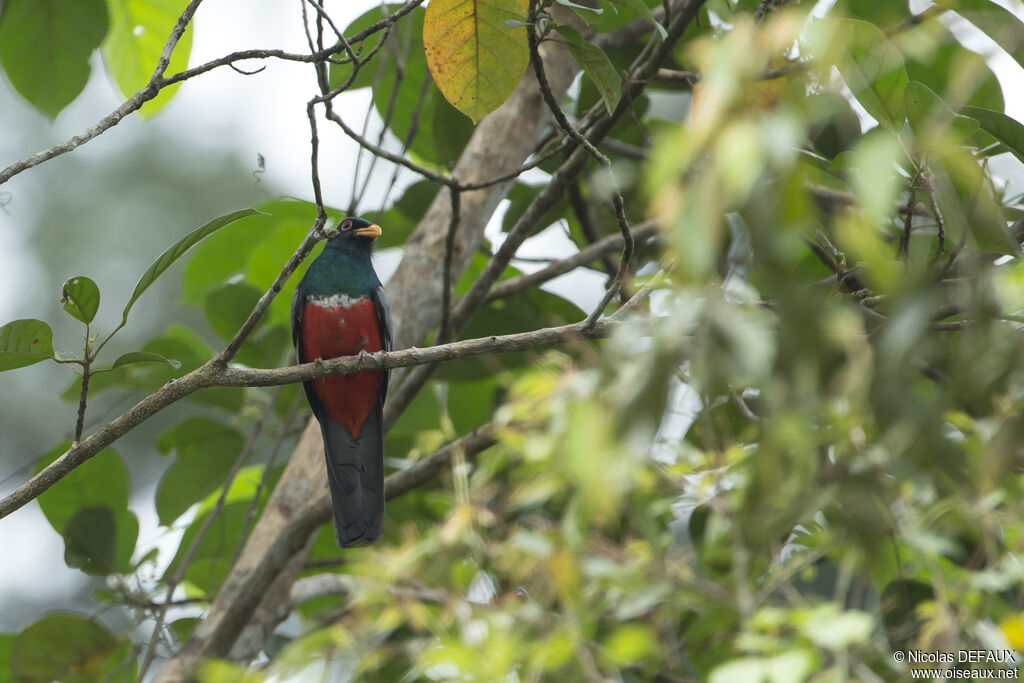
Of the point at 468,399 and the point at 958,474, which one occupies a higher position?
the point at 958,474

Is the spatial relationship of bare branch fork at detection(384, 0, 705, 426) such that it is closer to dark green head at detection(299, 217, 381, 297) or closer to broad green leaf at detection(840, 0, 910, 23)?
broad green leaf at detection(840, 0, 910, 23)

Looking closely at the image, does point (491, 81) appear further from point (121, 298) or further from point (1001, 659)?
point (121, 298)

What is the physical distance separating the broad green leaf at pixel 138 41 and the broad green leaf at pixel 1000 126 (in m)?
2.92

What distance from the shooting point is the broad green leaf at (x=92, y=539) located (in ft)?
12.8

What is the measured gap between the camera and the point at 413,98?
446cm

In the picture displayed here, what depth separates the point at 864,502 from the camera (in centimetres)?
110

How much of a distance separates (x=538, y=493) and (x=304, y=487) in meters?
1.63

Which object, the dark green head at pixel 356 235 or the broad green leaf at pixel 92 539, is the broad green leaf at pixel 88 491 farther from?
the dark green head at pixel 356 235

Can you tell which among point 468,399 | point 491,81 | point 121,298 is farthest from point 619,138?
point 121,298

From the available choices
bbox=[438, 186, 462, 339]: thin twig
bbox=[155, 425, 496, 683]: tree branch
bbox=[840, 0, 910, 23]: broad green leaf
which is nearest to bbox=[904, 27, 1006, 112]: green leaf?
bbox=[840, 0, 910, 23]: broad green leaf

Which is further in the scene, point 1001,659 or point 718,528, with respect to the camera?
point 718,528

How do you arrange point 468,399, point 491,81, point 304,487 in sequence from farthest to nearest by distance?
point 468,399 < point 304,487 < point 491,81

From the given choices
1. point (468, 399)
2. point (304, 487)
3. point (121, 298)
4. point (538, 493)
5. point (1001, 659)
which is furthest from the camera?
point (121, 298)

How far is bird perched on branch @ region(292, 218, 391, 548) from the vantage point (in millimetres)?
3742
